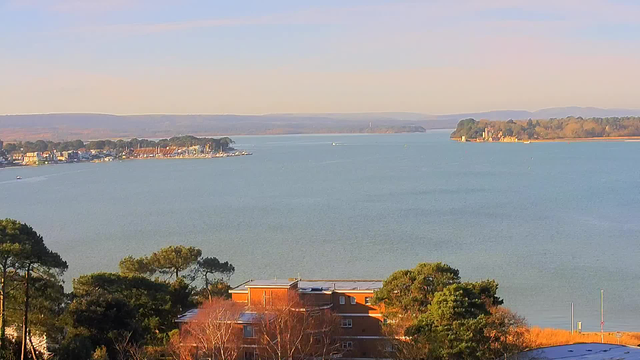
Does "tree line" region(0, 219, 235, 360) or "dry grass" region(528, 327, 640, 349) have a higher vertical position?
"tree line" region(0, 219, 235, 360)

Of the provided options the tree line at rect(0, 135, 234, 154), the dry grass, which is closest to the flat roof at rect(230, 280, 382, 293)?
the dry grass

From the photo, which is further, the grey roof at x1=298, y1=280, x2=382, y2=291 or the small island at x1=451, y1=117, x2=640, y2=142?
the small island at x1=451, y1=117, x2=640, y2=142

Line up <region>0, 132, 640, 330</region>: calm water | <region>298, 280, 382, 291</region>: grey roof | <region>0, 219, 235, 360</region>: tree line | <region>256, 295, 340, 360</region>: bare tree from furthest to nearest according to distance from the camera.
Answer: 1. <region>0, 132, 640, 330</region>: calm water
2. <region>298, 280, 382, 291</region>: grey roof
3. <region>256, 295, 340, 360</region>: bare tree
4. <region>0, 219, 235, 360</region>: tree line

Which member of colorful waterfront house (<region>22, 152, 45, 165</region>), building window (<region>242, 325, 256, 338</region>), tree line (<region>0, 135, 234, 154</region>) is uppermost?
building window (<region>242, 325, 256, 338</region>)

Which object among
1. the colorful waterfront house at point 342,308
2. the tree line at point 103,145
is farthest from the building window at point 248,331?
the tree line at point 103,145

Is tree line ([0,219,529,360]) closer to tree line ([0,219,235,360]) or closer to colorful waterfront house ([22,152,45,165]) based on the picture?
tree line ([0,219,235,360])

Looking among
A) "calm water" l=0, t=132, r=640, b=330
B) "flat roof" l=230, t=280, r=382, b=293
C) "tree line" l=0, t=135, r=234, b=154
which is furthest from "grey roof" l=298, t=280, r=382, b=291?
"tree line" l=0, t=135, r=234, b=154

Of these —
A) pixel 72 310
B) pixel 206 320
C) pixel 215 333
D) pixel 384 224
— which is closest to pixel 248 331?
pixel 206 320

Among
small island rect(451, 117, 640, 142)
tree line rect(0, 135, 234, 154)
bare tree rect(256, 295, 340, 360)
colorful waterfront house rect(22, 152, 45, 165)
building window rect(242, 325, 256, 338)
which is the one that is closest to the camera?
bare tree rect(256, 295, 340, 360)

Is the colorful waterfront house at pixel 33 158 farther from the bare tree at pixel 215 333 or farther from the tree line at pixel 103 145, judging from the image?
the bare tree at pixel 215 333
